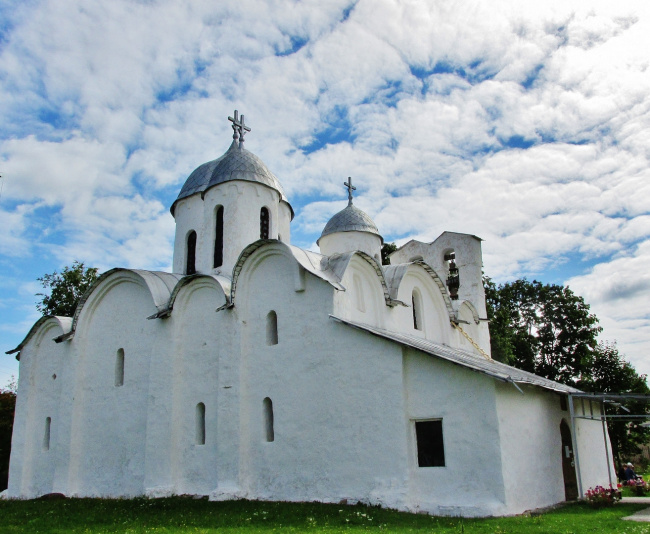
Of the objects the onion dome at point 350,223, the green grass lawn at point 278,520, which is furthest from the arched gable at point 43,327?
the onion dome at point 350,223

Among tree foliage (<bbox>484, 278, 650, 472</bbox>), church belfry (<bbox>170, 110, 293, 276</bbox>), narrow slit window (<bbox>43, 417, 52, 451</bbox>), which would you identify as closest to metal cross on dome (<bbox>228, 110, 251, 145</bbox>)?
church belfry (<bbox>170, 110, 293, 276</bbox>)

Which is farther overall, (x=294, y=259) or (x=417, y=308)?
(x=417, y=308)

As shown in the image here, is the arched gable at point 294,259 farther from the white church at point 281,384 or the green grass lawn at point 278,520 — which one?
the green grass lawn at point 278,520

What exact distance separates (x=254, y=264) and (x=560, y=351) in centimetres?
2104

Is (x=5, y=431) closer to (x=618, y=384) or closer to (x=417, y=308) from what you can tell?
(x=417, y=308)

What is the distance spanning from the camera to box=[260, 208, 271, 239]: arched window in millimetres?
15023

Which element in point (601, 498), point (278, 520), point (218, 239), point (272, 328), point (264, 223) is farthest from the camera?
point (264, 223)

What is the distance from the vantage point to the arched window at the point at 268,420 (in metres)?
11.4

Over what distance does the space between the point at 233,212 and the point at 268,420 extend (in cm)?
557

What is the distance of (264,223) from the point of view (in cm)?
1516

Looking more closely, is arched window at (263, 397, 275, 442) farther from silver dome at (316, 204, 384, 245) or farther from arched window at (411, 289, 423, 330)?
silver dome at (316, 204, 384, 245)

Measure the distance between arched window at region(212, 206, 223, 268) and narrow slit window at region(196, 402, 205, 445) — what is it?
3.72 m

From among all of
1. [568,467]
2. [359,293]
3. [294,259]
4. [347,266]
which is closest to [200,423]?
[294,259]

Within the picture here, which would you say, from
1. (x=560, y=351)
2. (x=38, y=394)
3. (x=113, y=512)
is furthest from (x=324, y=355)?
(x=560, y=351)
